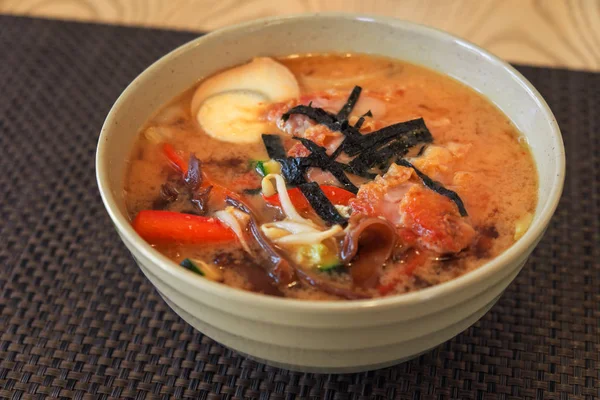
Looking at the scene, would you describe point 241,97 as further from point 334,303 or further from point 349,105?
point 334,303

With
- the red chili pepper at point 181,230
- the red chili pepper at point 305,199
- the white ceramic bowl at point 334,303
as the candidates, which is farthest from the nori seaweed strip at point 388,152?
the red chili pepper at point 181,230

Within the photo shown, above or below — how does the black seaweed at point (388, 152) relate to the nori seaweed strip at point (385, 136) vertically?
below

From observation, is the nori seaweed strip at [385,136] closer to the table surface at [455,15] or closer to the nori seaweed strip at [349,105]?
the nori seaweed strip at [349,105]

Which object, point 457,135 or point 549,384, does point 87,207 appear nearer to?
point 457,135

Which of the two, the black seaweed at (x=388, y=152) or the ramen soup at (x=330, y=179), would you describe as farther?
the black seaweed at (x=388, y=152)

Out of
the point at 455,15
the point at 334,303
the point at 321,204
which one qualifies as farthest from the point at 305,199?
the point at 455,15

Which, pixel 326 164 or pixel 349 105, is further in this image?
pixel 349 105

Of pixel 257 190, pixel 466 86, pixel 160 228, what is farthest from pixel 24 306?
pixel 466 86
